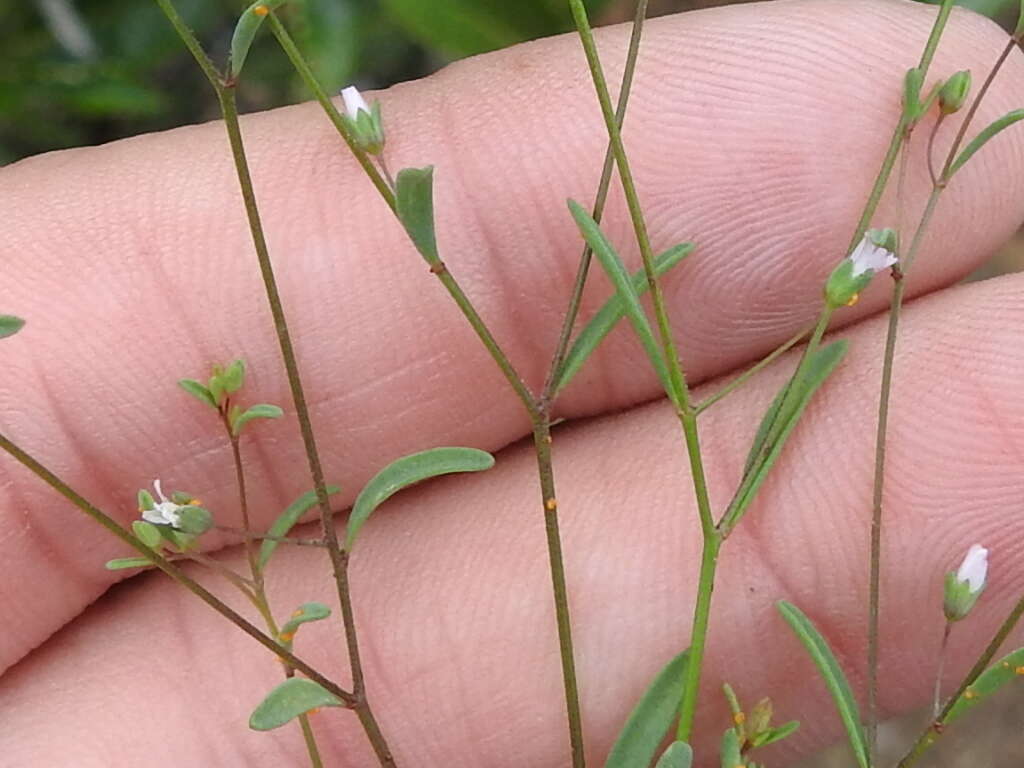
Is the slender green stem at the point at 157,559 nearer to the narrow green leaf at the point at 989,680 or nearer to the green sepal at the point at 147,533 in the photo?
the green sepal at the point at 147,533

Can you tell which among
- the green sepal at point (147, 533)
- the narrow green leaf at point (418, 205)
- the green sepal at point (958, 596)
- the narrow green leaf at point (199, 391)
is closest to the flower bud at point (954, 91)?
the green sepal at point (958, 596)

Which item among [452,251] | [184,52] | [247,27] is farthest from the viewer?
[184,52]

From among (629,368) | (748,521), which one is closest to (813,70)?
(629,368)

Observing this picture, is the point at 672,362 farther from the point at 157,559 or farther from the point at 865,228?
the point at 157,559

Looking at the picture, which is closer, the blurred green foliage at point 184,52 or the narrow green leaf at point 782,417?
the narrow green leaf at point 782,417

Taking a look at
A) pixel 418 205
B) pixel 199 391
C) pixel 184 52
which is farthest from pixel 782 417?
pixel 184 52

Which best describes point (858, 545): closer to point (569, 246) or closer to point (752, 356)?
point (752, 356)

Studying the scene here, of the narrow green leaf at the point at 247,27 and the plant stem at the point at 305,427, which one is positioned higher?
the narrow green leaf at the point at 247,27
